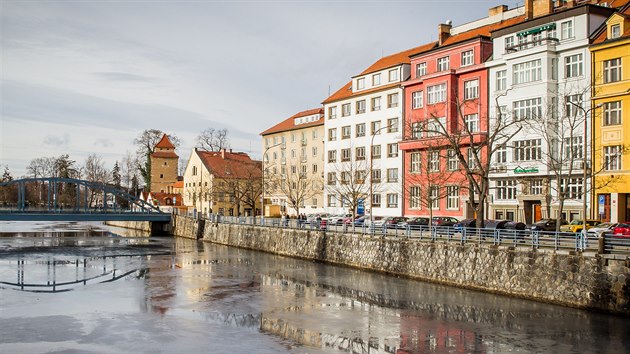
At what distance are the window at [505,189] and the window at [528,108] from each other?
5.31 meters

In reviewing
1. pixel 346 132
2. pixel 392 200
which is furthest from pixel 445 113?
pixel 346 132

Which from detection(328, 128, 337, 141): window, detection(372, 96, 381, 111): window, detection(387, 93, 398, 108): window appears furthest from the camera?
detection(328, 128, 337, 141): window

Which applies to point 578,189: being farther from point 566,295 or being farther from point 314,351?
point 314,351

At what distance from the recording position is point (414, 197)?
58.3 meters

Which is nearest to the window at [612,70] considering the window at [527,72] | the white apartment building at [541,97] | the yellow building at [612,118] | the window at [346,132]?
the yellow building at [612,118]

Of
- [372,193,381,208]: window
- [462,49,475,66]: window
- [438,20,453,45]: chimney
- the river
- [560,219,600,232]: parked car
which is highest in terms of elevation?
[438,20,453,45]: chimney

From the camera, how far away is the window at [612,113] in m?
42.2

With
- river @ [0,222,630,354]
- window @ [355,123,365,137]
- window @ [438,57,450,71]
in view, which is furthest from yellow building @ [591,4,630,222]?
window @ [355,123,365,137]

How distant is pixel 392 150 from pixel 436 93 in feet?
27.9

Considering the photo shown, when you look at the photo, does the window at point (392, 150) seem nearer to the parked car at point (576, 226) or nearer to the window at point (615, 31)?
the window at point (615, 31)

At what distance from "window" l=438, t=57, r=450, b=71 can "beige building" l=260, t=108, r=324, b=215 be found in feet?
75.8

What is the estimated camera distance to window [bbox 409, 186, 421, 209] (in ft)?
189

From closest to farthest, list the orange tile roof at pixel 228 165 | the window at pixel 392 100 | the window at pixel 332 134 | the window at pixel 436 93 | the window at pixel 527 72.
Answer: the window at pixel 527 72 → the window at pixel 436 93 → the window at pixel 392 100 → the window at pixel 332 134 → the orange tile roof at pixel 228 165

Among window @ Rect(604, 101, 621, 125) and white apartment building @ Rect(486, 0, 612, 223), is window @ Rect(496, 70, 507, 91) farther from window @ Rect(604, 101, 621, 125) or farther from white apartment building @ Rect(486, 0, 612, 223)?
window @ Rect(604, 101, 621, 125)
